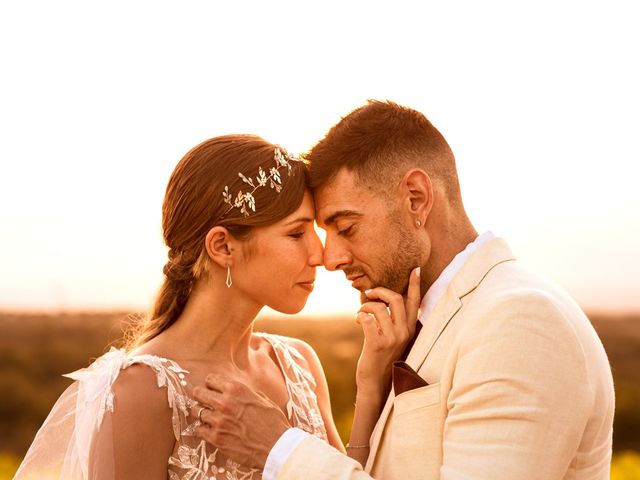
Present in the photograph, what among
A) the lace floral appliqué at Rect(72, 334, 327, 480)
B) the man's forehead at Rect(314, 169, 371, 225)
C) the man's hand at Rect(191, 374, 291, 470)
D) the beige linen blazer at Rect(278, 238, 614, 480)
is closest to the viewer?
the beige linen blazer at Rect(278, 238, 614, 480)

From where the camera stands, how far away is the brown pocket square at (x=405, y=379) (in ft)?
10.6

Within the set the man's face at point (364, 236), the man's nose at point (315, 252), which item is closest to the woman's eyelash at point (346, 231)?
the man's face at point (364, 236)

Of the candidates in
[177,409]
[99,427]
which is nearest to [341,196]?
[177,409]

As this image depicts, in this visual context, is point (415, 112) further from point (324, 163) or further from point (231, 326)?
point (231, 326)

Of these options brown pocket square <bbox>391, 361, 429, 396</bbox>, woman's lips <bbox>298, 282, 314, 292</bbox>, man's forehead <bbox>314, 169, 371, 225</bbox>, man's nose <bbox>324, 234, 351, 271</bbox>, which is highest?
man's forehead <bbox>314, 169, 371, 225</bbox>

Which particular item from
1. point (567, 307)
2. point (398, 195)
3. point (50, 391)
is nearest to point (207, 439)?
point (398, 195)

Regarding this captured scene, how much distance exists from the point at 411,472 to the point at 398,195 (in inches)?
47.8

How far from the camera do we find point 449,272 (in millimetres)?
3533

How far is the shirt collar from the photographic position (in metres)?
3.51

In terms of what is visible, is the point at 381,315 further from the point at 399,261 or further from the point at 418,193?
the point at 418,193

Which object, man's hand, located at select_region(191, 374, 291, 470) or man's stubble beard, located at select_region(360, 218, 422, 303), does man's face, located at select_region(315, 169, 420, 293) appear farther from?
man's hand, located at select_region(191, 374, 291, 470)

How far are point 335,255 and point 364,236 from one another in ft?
0.61

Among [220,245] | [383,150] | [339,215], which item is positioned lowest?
[220,245]

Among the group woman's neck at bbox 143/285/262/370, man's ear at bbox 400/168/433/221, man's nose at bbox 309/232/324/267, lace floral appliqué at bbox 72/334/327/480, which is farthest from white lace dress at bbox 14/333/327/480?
man's ear at bbox 400/168/433/221
